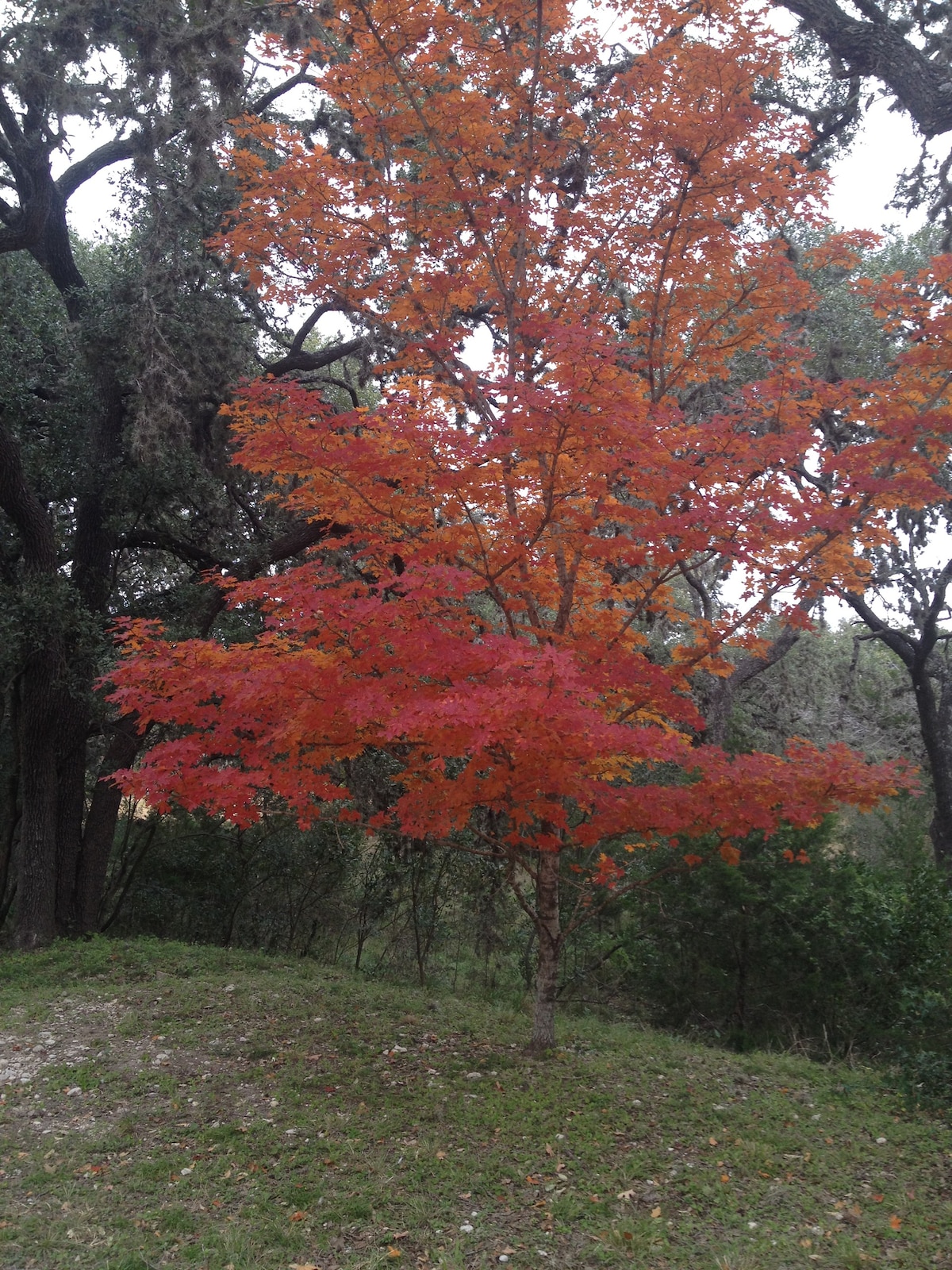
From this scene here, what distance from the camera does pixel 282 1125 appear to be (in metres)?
5.27

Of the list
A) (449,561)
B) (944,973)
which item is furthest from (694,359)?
(944,973)

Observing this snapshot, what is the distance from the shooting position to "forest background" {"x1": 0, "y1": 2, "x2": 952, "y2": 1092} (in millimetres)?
8000

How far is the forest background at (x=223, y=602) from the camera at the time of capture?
8.00 m

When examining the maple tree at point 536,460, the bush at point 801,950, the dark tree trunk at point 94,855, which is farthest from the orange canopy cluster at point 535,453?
the dark tree trunk at point 94,855

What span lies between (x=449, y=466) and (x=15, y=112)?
317 inches

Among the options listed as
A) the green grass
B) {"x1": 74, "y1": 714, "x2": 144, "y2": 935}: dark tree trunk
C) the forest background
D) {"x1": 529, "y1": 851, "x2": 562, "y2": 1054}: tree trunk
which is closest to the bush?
the forest background

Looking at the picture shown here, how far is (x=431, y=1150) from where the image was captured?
4.95 metres

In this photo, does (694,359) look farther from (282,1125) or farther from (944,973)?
(282,1125)

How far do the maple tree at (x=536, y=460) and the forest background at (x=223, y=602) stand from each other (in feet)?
3.36

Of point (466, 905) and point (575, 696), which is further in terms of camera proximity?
point (466, 905)

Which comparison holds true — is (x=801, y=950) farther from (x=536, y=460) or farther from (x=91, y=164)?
(x=91, y=164)

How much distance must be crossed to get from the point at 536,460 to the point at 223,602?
5.36m

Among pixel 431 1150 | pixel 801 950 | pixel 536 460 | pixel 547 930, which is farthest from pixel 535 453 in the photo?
pixel 801 950

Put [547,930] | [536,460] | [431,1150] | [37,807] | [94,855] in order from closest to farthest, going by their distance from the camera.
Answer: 1. [431,1150]
2. [536,460]
3. [547,930]
4. [37,807]
5. [94,855]
